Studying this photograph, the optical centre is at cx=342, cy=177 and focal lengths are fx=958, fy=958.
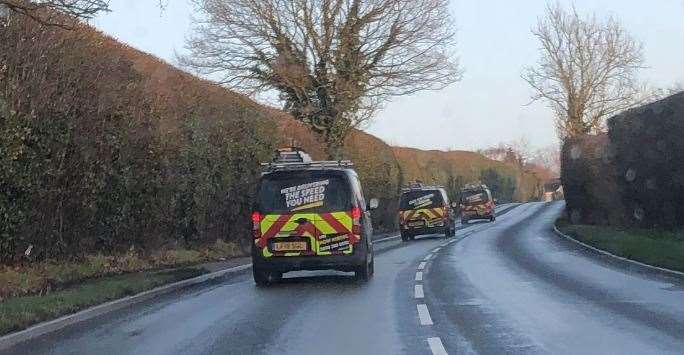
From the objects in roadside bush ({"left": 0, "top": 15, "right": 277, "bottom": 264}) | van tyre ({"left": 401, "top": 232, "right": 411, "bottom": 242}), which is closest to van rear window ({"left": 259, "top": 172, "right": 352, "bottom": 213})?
roadside bush ({"left": 0, "top": 15, "right": 277, "bottom": 264})

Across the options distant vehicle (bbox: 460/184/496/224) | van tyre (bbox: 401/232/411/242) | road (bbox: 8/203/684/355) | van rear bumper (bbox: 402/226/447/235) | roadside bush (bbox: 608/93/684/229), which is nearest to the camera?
road (bbox: 8/203/684/355)

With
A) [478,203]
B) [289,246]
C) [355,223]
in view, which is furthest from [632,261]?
[478,203]

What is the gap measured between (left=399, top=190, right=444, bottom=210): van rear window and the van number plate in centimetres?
2190

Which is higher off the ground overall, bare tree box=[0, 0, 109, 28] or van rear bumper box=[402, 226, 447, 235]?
bare tree box=[0, 0, 109, 28]

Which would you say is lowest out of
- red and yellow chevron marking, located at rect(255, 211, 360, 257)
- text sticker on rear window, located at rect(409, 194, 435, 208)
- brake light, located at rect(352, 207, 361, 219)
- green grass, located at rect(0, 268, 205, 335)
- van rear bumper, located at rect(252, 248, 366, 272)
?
green grass, located at rect(0, 268, 205, 335)

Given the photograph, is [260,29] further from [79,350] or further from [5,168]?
[79,350]

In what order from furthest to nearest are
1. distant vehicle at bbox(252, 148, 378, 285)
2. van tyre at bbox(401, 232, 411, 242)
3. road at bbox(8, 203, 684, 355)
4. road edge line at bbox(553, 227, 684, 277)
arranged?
van tyre at bbox(401, 232, 411, 242), road edge line at bbox(553, 227, 684, 277), distant vehicle at bbox(252, 148, 378, 285), road at bbox(8, 203, 684, 355)

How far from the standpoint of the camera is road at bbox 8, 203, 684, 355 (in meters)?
→ 9.47

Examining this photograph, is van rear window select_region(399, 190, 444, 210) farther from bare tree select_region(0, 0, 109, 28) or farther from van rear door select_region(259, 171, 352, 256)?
bare tree select_region(0, 0, 109, 28)

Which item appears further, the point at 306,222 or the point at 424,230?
the point at 424,230

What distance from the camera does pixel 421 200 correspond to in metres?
38.0

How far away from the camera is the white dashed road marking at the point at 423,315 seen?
11113 mm

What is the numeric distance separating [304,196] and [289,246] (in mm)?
898

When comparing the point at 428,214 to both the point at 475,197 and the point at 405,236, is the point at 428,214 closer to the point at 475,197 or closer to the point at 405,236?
the point at 405,236
